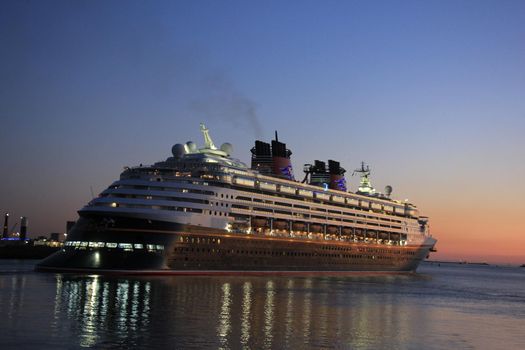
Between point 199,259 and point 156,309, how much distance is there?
30590 millimetres

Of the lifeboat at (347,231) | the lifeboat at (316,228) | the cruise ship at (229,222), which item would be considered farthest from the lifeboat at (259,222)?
the lifeboat at (347,231)

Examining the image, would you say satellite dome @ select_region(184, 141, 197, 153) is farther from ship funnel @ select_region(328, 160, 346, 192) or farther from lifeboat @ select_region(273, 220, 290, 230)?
ship funnel @ select_region(328, 160, 346, 192)

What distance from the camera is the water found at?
27953mm

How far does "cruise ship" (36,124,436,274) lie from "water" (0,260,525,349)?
734cm

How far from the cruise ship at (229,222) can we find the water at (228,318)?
734cm

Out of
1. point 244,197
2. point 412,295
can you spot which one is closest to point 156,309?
point 412,295

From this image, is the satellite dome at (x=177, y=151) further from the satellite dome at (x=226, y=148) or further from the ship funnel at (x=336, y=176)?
the ship funnel at (x=336, y=176)

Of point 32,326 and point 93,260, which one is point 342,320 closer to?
point 32,326

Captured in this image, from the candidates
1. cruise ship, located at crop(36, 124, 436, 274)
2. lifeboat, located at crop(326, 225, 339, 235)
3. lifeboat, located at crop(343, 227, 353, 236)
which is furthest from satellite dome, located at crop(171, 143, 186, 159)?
lifeboat, located at crop(343, 227, 353, 236)

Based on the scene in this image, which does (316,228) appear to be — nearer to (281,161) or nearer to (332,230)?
(332,230)

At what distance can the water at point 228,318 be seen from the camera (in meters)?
28.0

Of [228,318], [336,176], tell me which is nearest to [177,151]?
[336,176]

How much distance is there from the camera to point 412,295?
62875mm

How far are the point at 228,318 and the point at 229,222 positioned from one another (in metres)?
39.3
